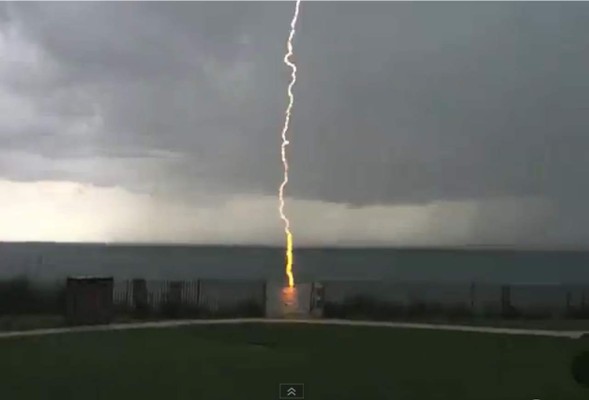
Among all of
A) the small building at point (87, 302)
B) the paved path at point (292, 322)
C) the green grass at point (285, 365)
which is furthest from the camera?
the small building at point (87, 302)

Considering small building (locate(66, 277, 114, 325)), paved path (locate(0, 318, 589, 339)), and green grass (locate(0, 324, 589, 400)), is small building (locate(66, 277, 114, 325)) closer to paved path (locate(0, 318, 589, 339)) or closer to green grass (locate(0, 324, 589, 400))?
paved path (locate(0, 318, 589, 339))

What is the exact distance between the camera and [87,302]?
818 inches

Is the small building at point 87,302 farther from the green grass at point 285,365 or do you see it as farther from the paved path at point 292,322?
the green grass at point 285,365

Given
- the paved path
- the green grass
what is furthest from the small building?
the green grass

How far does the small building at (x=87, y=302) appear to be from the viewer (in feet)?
67.7

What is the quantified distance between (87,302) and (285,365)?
777 centimetres

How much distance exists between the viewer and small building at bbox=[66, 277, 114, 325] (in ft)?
67.7

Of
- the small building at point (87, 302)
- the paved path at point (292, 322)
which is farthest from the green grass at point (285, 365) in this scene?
the small building at point (87, 302)

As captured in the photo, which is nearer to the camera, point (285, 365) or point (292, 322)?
point (285, 365)

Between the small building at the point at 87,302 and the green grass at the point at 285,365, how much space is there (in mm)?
1752

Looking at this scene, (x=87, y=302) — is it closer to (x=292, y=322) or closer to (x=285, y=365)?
(x=292, y=322)

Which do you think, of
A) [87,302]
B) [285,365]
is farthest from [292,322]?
[285,365]

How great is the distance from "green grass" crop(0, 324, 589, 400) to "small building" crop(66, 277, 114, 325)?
175cm

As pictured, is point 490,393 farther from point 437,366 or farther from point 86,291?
point 86,291
